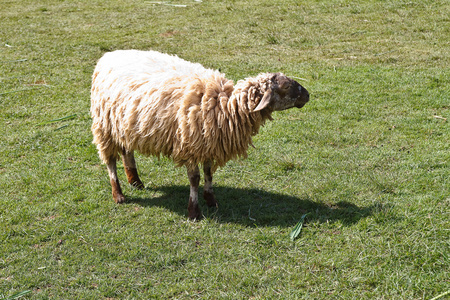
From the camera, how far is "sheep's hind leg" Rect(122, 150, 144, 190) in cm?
624

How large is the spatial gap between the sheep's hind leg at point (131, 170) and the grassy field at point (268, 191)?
0.13m

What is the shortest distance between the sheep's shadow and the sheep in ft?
0.85

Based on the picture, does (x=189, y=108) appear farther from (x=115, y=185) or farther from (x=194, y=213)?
(x=115, y=185)

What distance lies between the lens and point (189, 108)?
207 inches

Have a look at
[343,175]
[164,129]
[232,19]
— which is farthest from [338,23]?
[164,129]

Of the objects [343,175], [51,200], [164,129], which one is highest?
[164,129]

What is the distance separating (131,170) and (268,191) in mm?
1769

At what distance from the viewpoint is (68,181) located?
6480mm

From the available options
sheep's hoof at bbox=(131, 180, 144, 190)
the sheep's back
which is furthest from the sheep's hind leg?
the sheep's back

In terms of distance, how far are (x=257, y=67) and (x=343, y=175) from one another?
14.8ft

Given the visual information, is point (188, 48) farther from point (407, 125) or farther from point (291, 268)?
point (291, 268)

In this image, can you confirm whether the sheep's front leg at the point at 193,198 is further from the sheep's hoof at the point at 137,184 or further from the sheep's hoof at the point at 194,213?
the sheep's hoof at the point at 137,184

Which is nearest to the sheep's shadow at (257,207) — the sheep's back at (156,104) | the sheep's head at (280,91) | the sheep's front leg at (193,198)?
the sheep's front leg at (193,198)

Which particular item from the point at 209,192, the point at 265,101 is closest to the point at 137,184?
the point at 209,192
